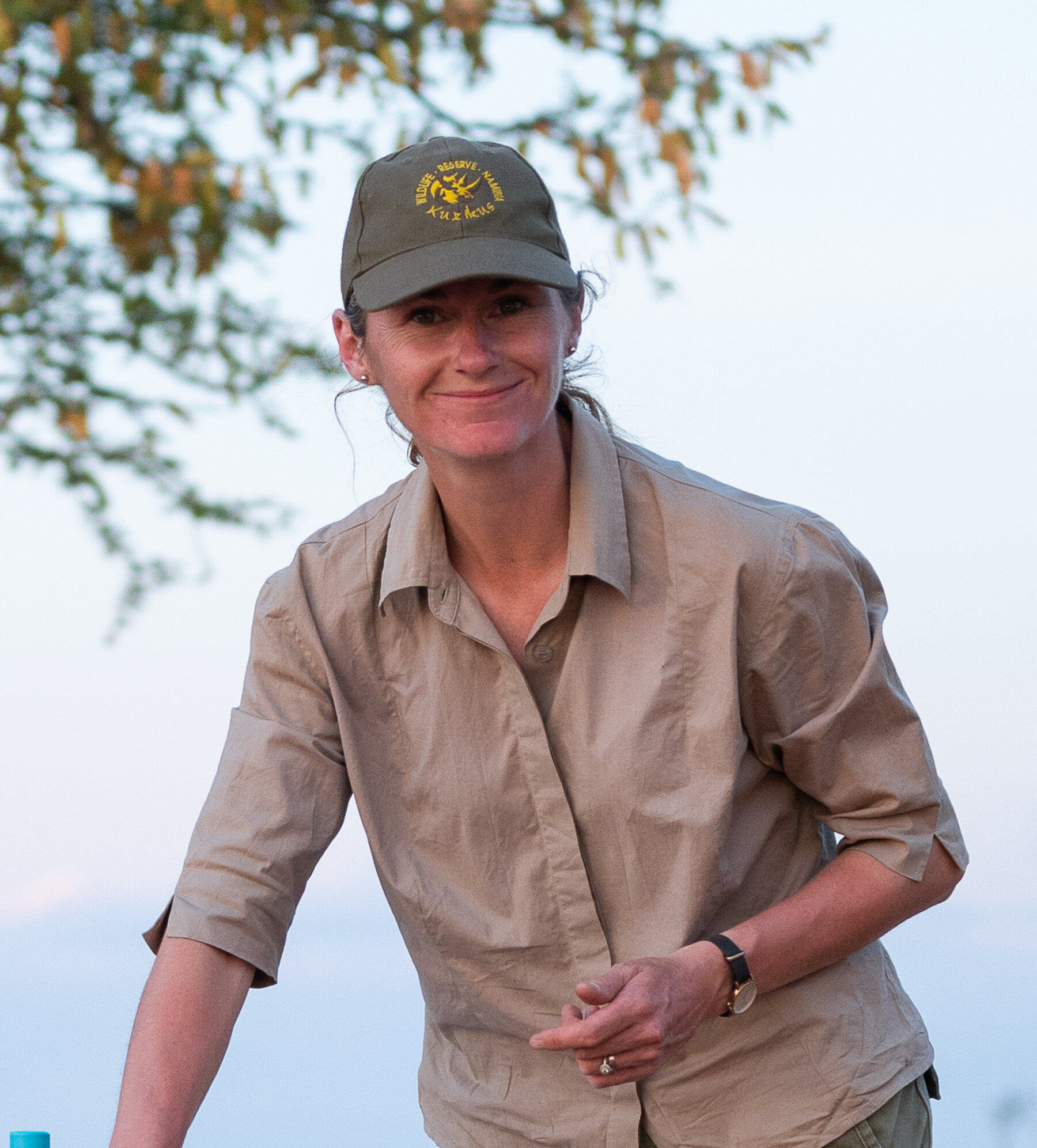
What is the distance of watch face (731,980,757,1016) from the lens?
4.93 feet

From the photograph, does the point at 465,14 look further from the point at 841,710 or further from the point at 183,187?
the point at 841,710

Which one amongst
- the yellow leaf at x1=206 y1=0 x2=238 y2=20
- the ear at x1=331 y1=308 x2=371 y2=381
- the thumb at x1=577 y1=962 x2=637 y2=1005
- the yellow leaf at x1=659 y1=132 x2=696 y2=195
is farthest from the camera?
the yellow leaf at x1=659 y1=132 x2=696 y2=195

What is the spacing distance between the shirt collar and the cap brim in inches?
8.5

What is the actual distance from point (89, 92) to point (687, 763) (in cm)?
259

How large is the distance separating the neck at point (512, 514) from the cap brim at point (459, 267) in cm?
18

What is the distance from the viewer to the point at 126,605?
4.19 m

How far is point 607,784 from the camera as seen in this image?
1589 millimetres

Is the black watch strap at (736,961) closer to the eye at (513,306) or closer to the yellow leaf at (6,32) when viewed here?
the eye at (513,306)

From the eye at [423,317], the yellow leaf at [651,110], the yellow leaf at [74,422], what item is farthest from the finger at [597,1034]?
the yellow leaf at [74,422]

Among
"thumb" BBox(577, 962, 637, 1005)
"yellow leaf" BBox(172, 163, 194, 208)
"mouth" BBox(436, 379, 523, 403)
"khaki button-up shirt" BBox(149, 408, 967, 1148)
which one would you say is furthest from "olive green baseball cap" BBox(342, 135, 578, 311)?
"yellow leaf" BBox(172, 163, 194, 208)

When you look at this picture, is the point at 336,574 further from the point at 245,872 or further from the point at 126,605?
the point at 126,605

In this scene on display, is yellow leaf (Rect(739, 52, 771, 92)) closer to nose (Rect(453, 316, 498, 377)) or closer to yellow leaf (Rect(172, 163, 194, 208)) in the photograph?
yellow leaf (Rect(172, 163, 194, 208))

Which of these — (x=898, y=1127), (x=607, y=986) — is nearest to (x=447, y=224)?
(x=607, y=986)

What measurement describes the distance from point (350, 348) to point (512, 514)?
273 millimetres
